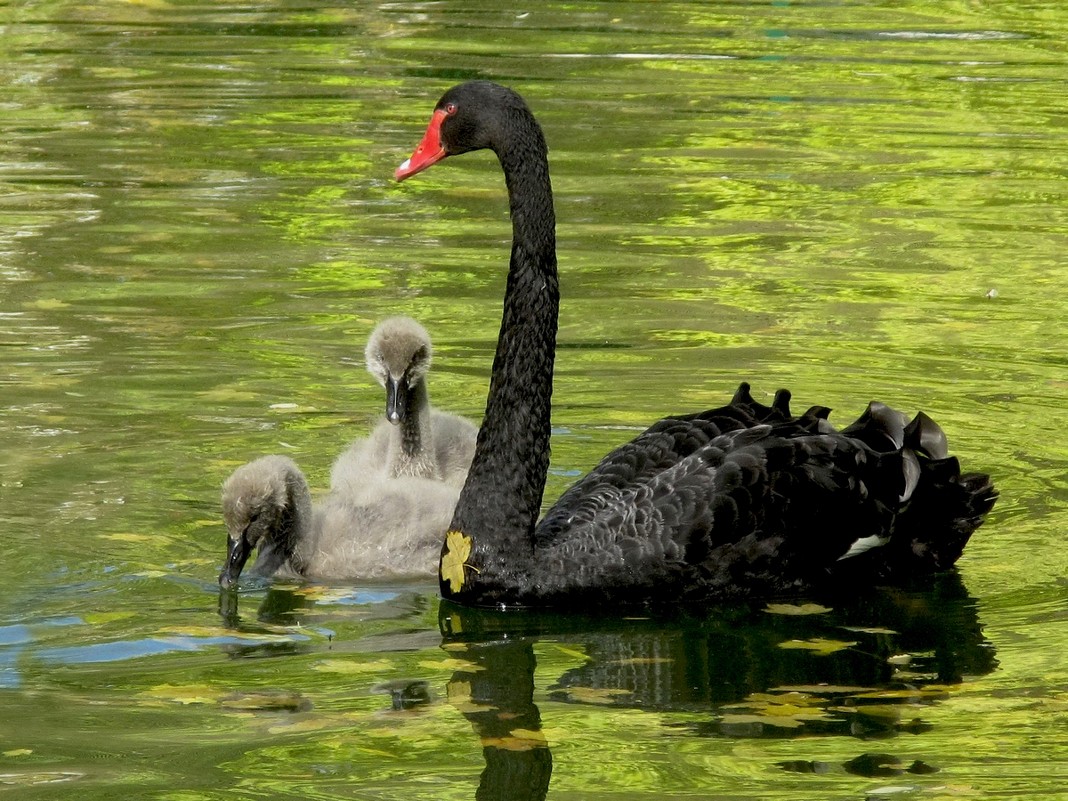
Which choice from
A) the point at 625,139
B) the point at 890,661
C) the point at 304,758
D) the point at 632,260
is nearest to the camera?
the point at 304,758

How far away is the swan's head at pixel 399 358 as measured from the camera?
6070mm

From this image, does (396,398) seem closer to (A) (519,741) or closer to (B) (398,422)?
(B) (398,422)

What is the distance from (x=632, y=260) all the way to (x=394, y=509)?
13.0 ft

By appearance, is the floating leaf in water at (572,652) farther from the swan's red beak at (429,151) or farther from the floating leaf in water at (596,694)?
the swan's red beak at (429,151)

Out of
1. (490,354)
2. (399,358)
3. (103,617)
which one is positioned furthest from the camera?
(490,354)

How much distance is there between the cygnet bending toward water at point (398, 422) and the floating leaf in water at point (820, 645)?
144 cm

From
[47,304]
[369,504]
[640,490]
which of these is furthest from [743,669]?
[47,304]

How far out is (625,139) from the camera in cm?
1253

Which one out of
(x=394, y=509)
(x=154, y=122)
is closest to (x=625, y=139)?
(x=154, y=122)

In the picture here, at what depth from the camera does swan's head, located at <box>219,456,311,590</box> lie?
18.3ft

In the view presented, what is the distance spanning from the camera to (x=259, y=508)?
557 cm

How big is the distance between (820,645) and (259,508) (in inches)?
63.7

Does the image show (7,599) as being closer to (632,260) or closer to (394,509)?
(394,509)

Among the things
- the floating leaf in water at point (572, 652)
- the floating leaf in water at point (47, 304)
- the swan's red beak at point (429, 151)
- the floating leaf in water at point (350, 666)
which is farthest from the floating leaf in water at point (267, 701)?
the floating leaf in water at point (47, 304)
